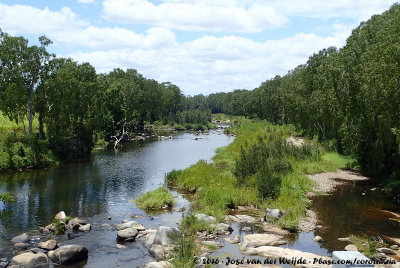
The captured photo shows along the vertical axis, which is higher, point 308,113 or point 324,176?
point 308,113

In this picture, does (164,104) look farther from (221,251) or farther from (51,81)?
(221,251)

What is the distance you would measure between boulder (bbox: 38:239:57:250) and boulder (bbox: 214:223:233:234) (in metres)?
9.54

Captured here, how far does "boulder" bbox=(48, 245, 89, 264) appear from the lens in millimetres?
20062

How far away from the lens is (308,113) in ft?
211

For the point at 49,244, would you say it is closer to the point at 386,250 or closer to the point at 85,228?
the point at 85,228

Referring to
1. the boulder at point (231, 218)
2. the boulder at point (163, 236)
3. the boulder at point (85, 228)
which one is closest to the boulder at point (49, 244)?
the boulder at point (85, 228)

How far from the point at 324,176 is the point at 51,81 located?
3979cm

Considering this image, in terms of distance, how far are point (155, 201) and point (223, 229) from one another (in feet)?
29.2

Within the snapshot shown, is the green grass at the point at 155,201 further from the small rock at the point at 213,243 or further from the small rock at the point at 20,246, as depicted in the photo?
the small rock at the point at 20,246

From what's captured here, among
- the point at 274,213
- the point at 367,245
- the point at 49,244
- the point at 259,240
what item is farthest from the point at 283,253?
the point at 49,244

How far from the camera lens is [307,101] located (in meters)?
66.2

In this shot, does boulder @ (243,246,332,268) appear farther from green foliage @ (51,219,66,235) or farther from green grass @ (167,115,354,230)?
green foliage @ (51,219,66,235)

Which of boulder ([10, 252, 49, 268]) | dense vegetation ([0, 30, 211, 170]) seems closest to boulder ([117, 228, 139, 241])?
boulder ([10, 252, 49, 268])

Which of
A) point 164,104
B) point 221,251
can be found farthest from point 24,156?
point 164,104
